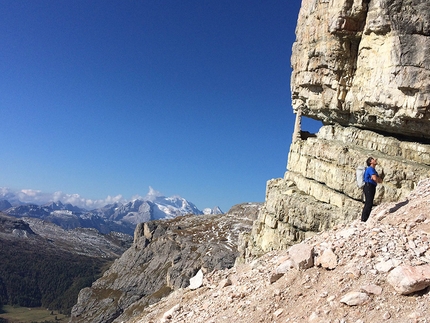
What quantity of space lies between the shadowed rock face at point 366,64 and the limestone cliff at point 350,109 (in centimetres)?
8

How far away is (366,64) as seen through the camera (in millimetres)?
28922

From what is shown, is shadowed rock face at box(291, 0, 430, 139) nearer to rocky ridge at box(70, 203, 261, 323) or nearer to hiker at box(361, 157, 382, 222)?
hiker at box(361, 157, 382, 222)

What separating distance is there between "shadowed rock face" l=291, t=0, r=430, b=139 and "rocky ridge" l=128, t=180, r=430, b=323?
13.2 metres

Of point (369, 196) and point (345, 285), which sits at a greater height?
point (369, 196)

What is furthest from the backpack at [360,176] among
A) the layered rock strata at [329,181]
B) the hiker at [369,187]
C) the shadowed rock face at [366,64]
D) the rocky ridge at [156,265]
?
the rocky ridge at [156,265]

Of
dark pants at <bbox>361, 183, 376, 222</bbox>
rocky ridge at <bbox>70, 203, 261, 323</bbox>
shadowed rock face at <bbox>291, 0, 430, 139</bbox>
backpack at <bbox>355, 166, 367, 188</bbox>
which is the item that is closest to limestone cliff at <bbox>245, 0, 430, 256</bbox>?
shadowed rock face at <bbox>291, 0, 430, 139</bbox>

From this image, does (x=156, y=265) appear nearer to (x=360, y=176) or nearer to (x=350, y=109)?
(x=350, y=109)

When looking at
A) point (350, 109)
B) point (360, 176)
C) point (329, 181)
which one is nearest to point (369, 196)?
point (360, 176)

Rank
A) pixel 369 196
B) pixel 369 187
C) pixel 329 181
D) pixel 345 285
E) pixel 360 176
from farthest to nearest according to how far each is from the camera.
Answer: pixel 329 181, pixel 360 176, pixel 369 187, pixel 369 196, pixel 345 285

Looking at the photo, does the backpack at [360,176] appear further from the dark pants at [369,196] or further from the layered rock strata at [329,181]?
the layered rock strata at [329,181]

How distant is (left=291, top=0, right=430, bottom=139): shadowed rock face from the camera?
25203 mm

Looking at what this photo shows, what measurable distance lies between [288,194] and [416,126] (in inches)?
527

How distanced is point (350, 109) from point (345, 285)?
2402cm

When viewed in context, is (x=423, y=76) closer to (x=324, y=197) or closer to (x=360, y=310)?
(x=324, y=197)
